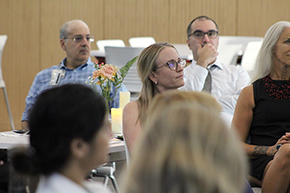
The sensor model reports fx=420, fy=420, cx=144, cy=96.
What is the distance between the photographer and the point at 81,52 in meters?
4.09

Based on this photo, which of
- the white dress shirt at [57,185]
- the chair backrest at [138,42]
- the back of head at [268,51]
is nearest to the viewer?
the white dress shirt at [57,185]

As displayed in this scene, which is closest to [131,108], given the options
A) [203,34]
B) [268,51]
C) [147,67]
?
[147,67]

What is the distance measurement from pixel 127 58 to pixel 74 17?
172 inches

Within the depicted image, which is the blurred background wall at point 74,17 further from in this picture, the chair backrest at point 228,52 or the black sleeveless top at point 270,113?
the black sleeveless top at point 270,113

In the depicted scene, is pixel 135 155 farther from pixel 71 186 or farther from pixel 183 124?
pixel 71 186

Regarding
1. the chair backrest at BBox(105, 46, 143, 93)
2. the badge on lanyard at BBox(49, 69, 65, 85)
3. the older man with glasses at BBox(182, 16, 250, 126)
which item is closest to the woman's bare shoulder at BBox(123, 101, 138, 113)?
the older man with glasses at BBox(182, 16, 250, 126)

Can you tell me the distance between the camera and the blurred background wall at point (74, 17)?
8.21 metres

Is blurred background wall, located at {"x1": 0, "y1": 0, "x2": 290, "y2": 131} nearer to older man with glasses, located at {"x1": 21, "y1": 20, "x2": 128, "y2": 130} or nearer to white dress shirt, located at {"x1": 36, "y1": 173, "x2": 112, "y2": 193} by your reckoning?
older man with glasses, located at {"x1": 21, "y1": 20, "x2": 128, "y2": 130}

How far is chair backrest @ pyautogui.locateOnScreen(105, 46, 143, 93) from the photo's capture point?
172 inches

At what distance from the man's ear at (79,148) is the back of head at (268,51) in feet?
6.48

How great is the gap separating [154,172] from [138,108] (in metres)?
1.41

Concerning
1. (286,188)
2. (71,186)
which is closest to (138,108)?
(286,188)

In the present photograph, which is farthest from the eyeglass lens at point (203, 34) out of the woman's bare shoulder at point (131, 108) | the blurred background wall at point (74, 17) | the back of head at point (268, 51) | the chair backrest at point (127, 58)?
the blurred background wall at point (74, 17)

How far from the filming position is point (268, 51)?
9.33 feet
